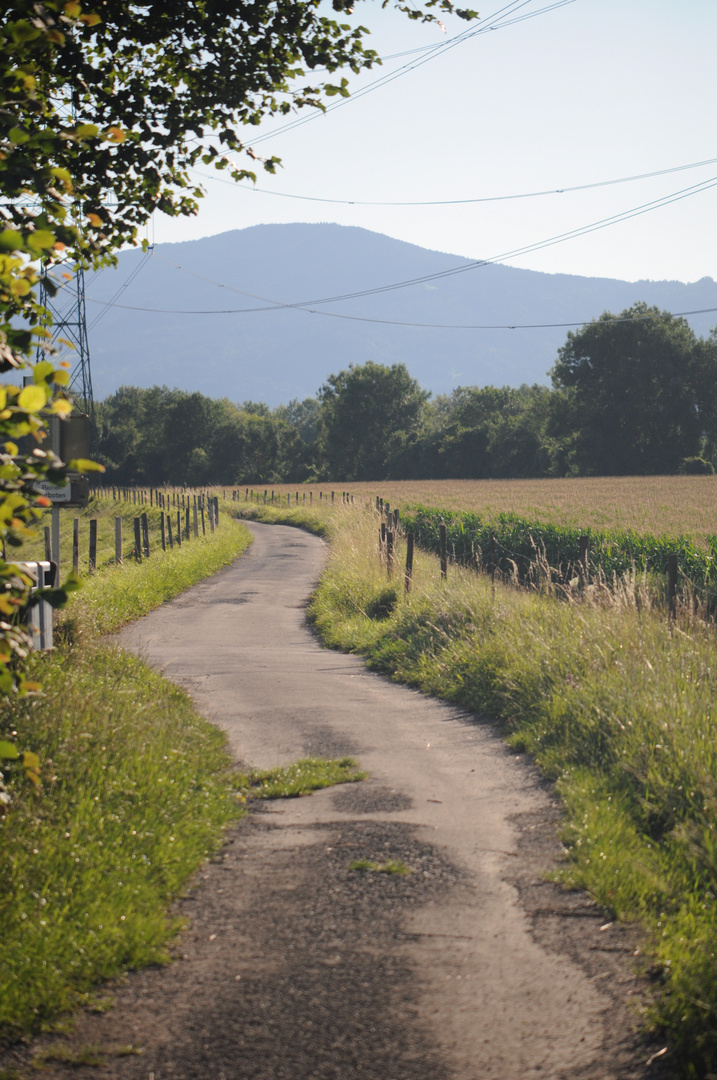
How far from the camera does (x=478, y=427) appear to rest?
305 feet

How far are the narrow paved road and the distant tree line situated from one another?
7346 cm

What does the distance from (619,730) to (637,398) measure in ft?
258

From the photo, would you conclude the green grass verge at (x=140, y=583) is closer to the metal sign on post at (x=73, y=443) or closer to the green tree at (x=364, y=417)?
the metal sign on post at (x=73, y=443)

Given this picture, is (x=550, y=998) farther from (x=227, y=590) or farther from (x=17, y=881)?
(x=227, y=590)

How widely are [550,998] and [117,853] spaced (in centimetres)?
229

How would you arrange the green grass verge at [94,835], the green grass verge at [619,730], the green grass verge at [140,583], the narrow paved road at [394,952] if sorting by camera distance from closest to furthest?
the narrow paved road at [394,952] → the green grass verge at [94,835] → the green grass verge at [619,730] → the green grass verge at [140,583]

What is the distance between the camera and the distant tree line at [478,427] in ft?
262

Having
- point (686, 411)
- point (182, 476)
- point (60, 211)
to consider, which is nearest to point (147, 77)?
point (60, 211)

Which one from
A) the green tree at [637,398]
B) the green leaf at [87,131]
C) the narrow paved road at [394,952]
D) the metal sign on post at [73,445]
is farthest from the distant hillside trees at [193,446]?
the green leaf at [87,131]

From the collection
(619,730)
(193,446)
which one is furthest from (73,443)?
(193,446)

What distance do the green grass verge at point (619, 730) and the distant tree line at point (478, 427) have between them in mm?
68786

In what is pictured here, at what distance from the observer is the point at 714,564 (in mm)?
15539

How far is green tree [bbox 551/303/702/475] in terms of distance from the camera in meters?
79.4

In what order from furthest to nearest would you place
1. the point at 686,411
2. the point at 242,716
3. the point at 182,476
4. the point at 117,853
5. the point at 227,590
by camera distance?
the point at 182,476 → the point at 686,411 → the point at 227,590 → the point at 242,716 → the point at 117,853
